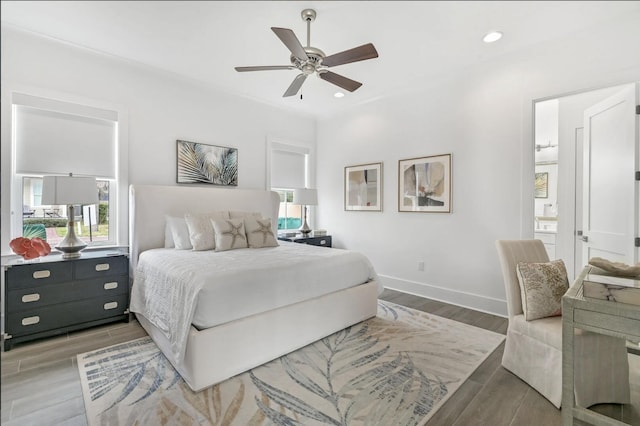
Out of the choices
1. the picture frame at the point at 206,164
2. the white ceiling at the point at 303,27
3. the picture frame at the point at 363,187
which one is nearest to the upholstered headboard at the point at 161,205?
the picture frame at the point at 206,164

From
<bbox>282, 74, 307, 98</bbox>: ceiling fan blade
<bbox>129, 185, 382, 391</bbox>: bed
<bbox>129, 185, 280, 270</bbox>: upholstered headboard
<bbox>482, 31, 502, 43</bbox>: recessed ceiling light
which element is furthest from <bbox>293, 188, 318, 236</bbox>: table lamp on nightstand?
<bbox>482, 31, 502, 43</bbox>: recessed ceiling light

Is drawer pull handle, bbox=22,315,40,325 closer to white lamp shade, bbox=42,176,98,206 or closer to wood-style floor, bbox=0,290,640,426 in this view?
wood-style floor, bbox=0,290,640,426

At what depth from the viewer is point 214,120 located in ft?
14.2

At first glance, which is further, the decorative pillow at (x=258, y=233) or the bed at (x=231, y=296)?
the decorative pillow at (x=258, y=233)

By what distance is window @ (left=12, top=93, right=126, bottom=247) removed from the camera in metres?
3.05

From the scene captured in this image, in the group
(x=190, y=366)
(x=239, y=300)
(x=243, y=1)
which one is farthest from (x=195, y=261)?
(x=243, y=1)

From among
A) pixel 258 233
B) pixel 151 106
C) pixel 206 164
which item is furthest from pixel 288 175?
pixel 151 106

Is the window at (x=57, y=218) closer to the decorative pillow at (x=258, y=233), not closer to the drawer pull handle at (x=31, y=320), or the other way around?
the drawer pull handle at (x=31, y=320)

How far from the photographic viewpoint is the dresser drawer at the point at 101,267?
301cm

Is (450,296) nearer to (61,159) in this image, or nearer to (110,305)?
(110,305)

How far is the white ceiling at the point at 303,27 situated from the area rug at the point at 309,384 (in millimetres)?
2663

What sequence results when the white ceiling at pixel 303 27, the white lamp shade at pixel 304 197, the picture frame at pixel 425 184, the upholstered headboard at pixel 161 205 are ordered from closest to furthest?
the white ceiling at pixel 303 27 → the upholstered headboard at pixel 161 205 → the picture frame at pixel 425 184 → the white lamp shade at pixel 304 197

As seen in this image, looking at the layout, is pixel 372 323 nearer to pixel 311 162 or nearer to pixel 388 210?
pixel 388 210

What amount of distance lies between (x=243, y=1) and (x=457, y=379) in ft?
10.7
